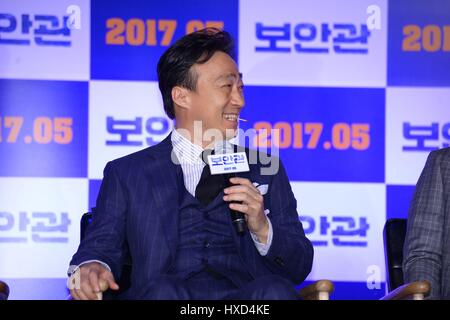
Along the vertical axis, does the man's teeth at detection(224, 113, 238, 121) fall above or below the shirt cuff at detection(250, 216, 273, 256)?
above

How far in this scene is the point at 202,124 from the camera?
273cm

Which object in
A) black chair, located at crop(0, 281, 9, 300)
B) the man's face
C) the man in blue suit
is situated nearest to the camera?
black chair, located at crop(0, 281, 9, 300)

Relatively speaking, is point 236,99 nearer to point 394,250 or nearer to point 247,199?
point 247,199

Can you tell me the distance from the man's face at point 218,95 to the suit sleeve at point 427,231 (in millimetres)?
707

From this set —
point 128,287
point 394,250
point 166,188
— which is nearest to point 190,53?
point 166,188

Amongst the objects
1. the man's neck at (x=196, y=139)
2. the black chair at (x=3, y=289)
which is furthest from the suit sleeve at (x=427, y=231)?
the black chair at (x=3, y=289)

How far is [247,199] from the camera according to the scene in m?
2.19

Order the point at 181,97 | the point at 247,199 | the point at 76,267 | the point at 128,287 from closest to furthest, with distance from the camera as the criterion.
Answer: the point at 247,199 → the point at 76,267 → the point at 128,287 → the point at 181,97

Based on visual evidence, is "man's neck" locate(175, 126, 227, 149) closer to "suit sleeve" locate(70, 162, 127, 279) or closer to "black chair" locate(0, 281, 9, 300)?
"suit sleeve" locate(70, 162, 127, 279)

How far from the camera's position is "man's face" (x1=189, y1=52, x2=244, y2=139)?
2.70 meters

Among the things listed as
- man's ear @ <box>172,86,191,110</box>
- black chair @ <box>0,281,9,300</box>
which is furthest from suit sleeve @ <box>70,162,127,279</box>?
man's ear @ <box>172,86,191,110</box>

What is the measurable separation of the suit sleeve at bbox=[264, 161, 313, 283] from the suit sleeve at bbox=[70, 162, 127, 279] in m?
0.51

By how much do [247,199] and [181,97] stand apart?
28.7 inches
